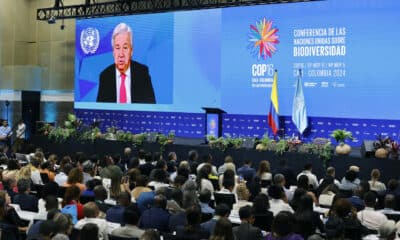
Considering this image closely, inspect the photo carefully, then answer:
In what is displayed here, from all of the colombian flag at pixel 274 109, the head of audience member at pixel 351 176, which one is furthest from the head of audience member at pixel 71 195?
the colombian flag at pixel 274 109

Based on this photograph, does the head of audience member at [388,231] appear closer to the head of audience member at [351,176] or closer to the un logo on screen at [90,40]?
the head of audience member at [351,176]

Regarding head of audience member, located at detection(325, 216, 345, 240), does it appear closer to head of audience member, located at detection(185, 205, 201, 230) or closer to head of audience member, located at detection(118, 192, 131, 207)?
head of audience member, located at detection(185, 205, 201, 230)

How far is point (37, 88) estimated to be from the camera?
2428 cm

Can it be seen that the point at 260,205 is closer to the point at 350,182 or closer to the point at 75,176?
the point at 75,176

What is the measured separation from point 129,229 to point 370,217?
9.01 ft

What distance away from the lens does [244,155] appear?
49.4 feet

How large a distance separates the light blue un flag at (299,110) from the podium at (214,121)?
8.06 feet

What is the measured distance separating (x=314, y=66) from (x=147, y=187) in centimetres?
888

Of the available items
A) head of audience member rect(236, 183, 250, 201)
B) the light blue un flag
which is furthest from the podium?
head of audience member rect(236, 183, 250, 201)

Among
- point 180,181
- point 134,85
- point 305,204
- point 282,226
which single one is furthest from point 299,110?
point 282,226

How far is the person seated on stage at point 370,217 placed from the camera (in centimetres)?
719

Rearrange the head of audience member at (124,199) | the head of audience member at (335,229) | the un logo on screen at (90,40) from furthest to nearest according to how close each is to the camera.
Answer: the un logo on screen at (90,40), the head of audience member at (124,199), the head of audience member at (335,229)

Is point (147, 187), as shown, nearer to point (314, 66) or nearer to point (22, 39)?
point (314, 66)

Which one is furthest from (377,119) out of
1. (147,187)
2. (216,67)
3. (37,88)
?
(37,88)
